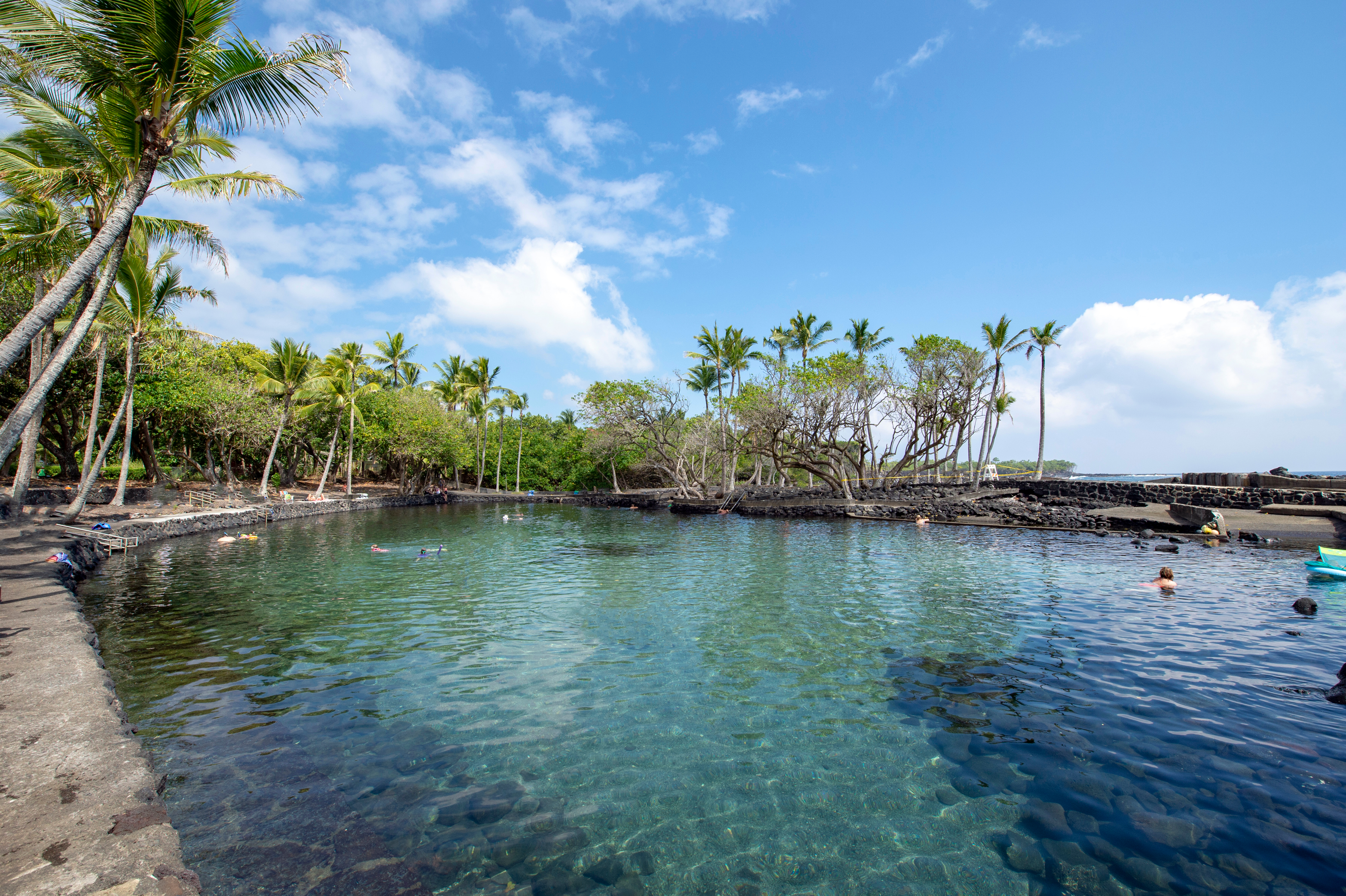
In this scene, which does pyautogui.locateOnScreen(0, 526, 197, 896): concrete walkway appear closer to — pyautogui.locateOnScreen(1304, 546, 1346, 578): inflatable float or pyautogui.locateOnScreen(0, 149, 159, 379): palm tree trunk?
pyautogui.locateOnScreen(0, 149, 159, 379): palm tree trunk

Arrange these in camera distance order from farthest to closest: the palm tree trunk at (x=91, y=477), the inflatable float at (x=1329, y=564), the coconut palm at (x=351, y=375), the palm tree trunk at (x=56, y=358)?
the coconut palm at (x=351, y=375) → the palm tree trunk at (x=91, y=477) → the inflatable float at (x=1329, y=564) → the palm tree trunk at (x=56, y=358)

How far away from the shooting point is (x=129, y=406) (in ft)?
77.4

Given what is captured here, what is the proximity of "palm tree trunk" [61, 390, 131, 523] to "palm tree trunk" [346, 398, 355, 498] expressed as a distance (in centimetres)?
1558

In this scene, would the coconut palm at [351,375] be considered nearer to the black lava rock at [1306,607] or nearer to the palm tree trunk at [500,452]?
the palm tree trunk at [500,452]

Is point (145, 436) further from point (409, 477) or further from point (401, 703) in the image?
point (401, 703)

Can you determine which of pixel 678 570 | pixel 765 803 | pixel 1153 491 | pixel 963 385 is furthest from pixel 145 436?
pixel 1153 491

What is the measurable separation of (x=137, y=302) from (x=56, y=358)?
16673 millimetres

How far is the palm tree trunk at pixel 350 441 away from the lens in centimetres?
4128

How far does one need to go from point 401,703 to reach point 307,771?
1.71m

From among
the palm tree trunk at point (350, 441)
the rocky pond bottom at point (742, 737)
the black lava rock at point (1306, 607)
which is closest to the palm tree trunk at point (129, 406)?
the palm tree trunk at point (350, 441)

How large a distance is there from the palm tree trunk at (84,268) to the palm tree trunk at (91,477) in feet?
49.3

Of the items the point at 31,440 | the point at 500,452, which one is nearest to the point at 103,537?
the point at 31,440

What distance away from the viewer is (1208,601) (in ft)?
41.8

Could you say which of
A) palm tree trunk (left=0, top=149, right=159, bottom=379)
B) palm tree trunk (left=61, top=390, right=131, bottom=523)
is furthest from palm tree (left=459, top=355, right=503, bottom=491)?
palm tree trunk (left=0, top=149, right=159, bottom=379)
